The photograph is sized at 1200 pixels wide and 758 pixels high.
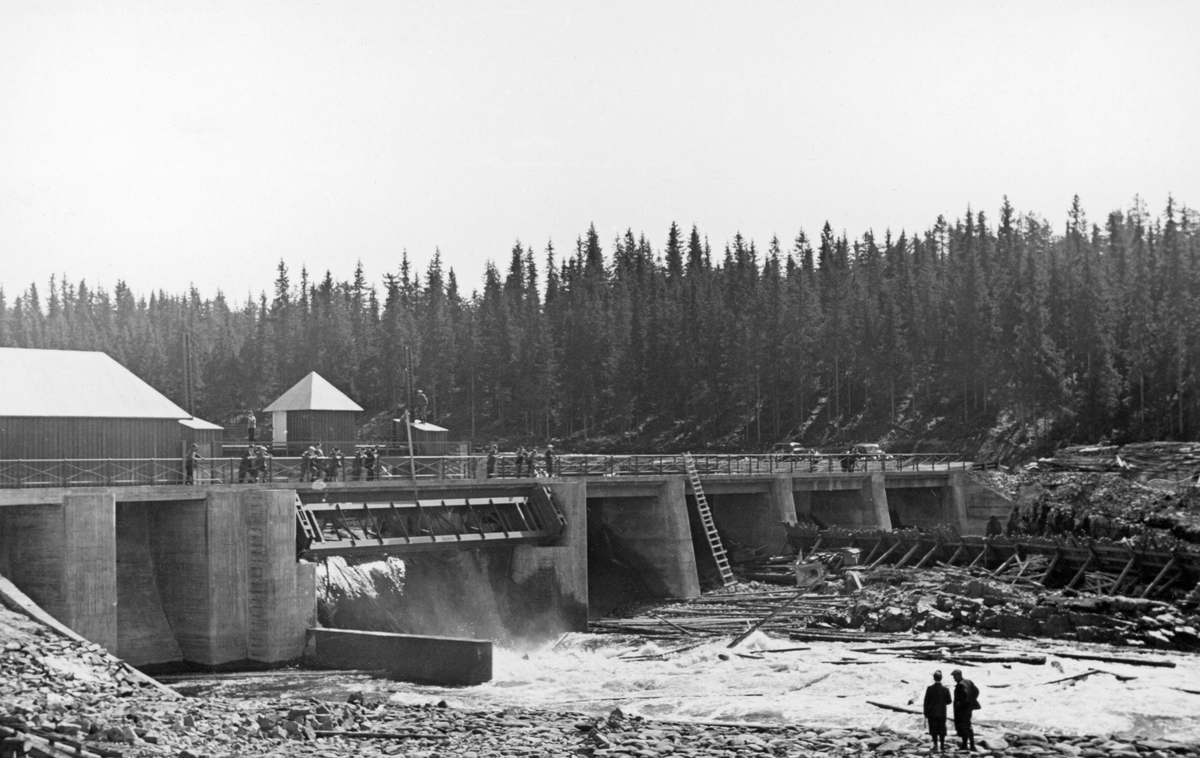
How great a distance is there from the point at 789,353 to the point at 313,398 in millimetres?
58382

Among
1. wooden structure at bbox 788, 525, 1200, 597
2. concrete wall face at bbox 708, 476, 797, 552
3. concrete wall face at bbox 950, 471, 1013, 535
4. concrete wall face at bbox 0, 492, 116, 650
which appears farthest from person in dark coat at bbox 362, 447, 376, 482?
concrete wall face at bbox 950, 471, 1013, 535

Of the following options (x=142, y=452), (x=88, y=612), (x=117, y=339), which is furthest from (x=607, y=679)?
(x=117, y=339)

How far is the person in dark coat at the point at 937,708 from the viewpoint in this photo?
21141 millimetres

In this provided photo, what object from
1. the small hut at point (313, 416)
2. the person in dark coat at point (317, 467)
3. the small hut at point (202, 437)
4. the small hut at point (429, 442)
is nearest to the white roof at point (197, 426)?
the small hut at point (202, 437)

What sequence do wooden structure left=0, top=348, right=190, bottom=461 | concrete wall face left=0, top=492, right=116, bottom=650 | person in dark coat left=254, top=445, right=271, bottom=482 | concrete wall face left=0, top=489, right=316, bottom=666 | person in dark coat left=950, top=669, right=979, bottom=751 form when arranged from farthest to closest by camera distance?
person in dark coat left=254, top=445, right=271, bottom=482, wooden structure left=0, top=348, right=190, bottom=461, concrete wall face left=0, top=489, right=316, bottom=666, concrete wall face left=0, top=492, right=116, bottom=650, person in dark coat left=950, top=669, right=979, bottom=751

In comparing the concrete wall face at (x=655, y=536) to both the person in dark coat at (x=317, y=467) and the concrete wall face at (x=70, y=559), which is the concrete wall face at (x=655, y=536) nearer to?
the person in dark coat at (x=317, y=467)

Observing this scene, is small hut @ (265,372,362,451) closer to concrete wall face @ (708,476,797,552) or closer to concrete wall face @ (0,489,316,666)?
concrete wall face @ (0,489,316,666)

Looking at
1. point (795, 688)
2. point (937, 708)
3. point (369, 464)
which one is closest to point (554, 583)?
point (369, 464)

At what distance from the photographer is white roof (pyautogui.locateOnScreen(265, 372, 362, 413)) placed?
4509 cm

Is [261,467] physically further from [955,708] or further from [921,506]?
[921,506]

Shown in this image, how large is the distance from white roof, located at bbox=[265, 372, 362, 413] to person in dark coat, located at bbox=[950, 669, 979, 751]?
1118 inches

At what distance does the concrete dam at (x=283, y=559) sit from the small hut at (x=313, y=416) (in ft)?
26.7

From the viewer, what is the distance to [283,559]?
32.8 m

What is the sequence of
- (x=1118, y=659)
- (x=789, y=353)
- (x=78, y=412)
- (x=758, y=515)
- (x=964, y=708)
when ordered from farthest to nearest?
(x=789, y=353)
(x=758, y=515)
(x=78, y=412)
(x=1118, y=659)
(x=964, y=708)
